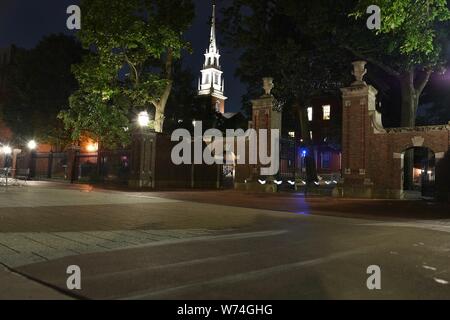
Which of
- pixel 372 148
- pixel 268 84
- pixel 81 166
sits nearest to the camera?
pixel 372 148

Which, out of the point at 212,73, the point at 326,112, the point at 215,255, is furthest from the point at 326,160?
the point at 212,73

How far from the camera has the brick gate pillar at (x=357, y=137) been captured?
21453 mm

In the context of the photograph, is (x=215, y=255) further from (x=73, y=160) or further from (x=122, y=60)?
(x=73, y=160)

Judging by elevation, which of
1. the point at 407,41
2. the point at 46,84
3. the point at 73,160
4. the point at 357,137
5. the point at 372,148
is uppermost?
the point at 46,84

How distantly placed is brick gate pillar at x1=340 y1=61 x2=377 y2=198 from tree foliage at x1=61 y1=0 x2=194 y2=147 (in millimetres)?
11924

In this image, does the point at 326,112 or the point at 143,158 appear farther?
the point at 326,112

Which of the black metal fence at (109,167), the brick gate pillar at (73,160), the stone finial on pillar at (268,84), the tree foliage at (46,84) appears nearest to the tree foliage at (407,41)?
the stone finial on pillar at (268,84)

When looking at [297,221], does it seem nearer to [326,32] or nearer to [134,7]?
[326,32]

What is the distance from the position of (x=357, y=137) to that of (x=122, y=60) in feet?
50.9

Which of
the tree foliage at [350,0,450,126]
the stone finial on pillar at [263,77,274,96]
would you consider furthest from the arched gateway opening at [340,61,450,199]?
the stone finial on pillar at [263,77,274,96]

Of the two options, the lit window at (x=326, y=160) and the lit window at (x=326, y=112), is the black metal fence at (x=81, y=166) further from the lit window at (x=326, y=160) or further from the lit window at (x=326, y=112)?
the lit window at (x=326, y=112)

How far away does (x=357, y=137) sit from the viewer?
21.8 metres

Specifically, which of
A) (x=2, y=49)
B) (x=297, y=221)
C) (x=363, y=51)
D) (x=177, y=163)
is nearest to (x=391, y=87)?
(x=363, y=51)

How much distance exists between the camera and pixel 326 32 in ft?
76.5
